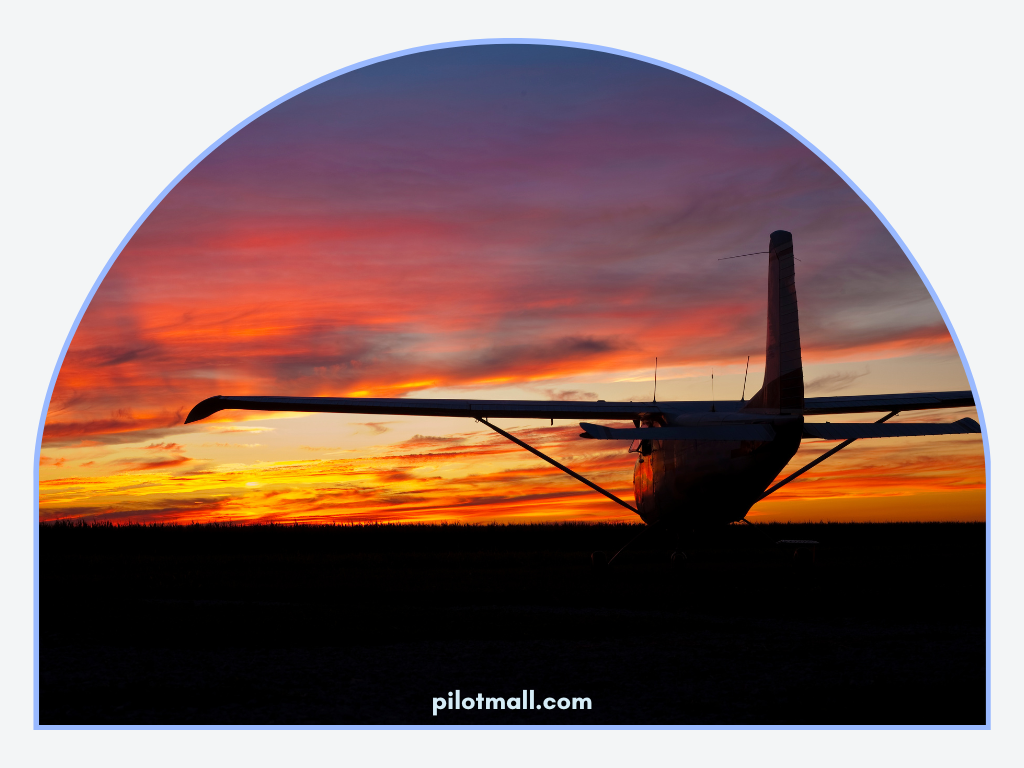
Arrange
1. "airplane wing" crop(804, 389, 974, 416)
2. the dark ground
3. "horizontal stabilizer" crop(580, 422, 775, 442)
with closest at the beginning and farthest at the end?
the dark ground, "horizontal stabilizer" crop(580, 422, 775, 442), "airplane wing" crop(804, 389, 974, 416)

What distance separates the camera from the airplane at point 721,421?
1370 centimetres

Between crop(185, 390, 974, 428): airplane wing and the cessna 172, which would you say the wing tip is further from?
crop(185, 390, 974, 428): airplane wing

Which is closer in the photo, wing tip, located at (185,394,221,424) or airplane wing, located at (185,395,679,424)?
wing tip, located at (185,394,221,424)

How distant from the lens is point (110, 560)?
26391mm

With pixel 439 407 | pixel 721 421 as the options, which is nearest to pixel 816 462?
pixel 721 421

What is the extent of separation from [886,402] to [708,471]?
355 centimetres

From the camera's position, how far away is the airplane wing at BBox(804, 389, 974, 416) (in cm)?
1656

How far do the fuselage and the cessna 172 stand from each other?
0.07 ft

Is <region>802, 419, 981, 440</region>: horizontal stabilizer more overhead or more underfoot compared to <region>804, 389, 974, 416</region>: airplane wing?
more underfoot

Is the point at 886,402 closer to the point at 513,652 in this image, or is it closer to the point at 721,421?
the point at 721,421

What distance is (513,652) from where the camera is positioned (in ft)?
33.4

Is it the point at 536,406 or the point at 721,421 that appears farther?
the point at 536,406

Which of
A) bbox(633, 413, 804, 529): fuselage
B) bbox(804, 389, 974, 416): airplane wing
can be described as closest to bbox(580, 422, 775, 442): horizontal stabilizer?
bbox(633, 413, 804, 529): fuselage

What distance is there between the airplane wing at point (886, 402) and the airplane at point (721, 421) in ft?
0.07
